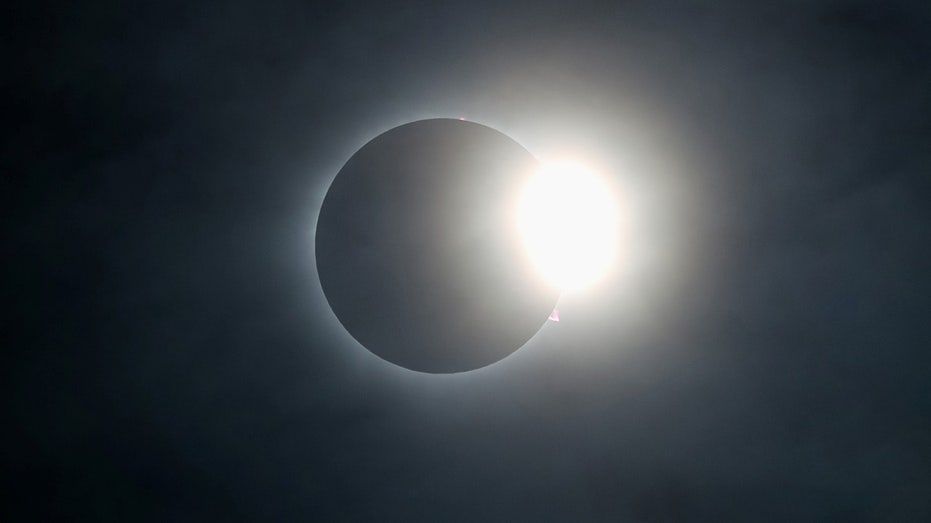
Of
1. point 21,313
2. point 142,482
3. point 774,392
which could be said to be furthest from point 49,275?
point 774,392

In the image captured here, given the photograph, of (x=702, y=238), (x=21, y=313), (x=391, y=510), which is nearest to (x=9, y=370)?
(x=21, y=313)

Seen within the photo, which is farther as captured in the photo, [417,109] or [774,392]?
[774,392]

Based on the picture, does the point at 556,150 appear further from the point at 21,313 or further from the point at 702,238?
the point at 21,313

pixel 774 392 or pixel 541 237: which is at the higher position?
pixel 541 237

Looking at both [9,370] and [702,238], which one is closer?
[702,238]

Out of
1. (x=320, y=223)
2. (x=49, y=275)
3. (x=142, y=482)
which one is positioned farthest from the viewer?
(x=142, y=482)

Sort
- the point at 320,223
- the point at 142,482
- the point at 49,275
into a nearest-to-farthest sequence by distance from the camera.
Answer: the point at 320,223 → the point at 49,275 → the point at 142,482

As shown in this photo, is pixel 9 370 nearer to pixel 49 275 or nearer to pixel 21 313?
pixel 21 313

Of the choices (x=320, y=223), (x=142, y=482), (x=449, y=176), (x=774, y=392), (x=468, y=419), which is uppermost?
(x=449, y=176)

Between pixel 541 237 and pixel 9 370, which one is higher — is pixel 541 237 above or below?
above
